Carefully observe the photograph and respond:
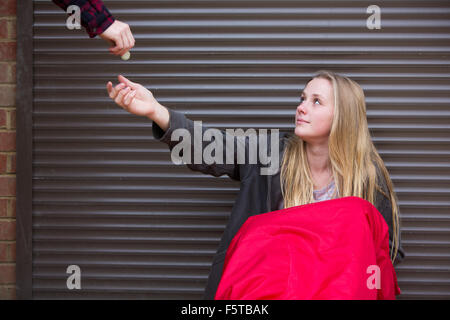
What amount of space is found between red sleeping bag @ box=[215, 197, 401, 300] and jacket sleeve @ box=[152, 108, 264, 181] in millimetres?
392

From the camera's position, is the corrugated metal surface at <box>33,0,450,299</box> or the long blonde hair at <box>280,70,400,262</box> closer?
the long blonde hair at <box>280,70,400,262</box>

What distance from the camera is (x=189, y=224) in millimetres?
2869

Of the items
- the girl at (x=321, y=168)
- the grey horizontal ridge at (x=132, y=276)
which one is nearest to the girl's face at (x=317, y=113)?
the girl at (x=321, y=168)

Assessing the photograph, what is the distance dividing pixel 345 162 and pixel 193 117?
3.61ft

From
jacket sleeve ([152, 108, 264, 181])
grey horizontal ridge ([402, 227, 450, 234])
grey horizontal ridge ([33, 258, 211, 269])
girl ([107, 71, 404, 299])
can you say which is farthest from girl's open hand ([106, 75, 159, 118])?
grey horizontal ridge ([402, 227, 450, 234])

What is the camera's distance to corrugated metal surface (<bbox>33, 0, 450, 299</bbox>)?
2812mm

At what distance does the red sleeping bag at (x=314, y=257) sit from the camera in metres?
1.63

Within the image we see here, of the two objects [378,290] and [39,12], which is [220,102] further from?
[378,290]

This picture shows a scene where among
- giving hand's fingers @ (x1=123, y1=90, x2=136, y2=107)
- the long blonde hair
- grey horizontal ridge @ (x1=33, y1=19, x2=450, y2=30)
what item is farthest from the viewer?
grey horizontal ridge @ (x1=33, y1=19, x2=450, y2=30)

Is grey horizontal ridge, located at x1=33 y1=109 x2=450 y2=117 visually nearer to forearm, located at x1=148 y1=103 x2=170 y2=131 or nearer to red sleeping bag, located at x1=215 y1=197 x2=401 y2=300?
forearm, located at x1=148 y1=103 x2=170 y2=131

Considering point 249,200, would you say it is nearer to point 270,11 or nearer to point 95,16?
point 95,16

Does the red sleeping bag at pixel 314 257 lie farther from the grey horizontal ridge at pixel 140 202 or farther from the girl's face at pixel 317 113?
the grey horizontal ridge at pixel 140 202
